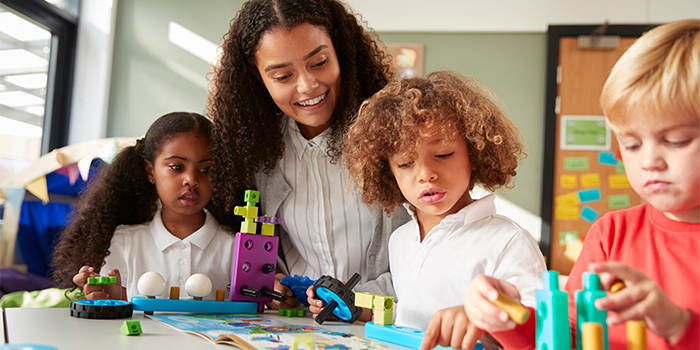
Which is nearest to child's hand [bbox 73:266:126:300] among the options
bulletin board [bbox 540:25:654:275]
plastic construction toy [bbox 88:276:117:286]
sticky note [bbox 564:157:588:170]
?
plastic construction toy [bbox 88:276:117:286]

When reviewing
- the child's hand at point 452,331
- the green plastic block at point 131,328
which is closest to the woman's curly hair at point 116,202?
the green plastic block at point 131,328

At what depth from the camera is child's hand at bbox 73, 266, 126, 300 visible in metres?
1.10

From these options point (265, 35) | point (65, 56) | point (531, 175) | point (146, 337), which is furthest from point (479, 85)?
point (65, 56)

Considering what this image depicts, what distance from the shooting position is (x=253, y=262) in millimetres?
1115

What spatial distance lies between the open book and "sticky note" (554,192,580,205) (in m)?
2.40

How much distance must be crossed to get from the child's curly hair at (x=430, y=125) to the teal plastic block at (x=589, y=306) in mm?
472

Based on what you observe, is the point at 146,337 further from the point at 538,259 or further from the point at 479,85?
the point at 479,85

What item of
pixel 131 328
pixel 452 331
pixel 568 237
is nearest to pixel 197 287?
pixel 131 328

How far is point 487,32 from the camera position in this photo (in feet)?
10.1

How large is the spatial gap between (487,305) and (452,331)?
0.12 m

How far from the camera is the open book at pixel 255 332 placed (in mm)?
739

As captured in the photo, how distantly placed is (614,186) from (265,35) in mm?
2482

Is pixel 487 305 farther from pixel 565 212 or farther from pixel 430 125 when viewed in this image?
pixel 565 212

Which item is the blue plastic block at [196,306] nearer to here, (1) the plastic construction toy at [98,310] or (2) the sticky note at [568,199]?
(1) the plastic construction toy at [98,310]
